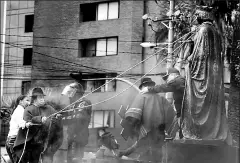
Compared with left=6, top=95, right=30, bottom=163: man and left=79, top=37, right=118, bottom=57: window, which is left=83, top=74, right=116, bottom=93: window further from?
left=6, top=95, right=30, bottom=163: man

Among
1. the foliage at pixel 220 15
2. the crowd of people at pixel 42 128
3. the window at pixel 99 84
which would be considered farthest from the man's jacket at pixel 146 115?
the window at pixel 99 84

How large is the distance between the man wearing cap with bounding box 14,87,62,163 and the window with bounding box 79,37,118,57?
19923mm

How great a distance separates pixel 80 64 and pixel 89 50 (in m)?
1.35

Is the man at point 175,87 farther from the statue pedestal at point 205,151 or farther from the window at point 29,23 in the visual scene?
the window at point 29,23

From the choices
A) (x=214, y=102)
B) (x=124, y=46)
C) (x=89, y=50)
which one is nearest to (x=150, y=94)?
(x=214, y=102)

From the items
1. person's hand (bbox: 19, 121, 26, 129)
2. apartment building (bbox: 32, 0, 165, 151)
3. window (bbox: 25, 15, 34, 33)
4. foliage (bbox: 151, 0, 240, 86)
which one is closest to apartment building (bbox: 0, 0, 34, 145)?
window (bbox: 25, 15, 34, 33)

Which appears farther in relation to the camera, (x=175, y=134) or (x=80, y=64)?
(x=80, y=64)

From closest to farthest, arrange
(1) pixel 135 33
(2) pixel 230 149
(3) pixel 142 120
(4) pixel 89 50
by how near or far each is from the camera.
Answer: (2) pixel 230 149 < (3) pixel 142 120 < (1) pixel 135 33 < (4) pixel 89 50

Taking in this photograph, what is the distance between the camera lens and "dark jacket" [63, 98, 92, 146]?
11039mm

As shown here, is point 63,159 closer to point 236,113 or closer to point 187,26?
point 236,113

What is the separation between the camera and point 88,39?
105 ft

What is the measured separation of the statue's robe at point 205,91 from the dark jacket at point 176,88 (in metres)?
0.17

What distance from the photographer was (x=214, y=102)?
728 centimetres

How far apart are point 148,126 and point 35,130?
3.21 meters
